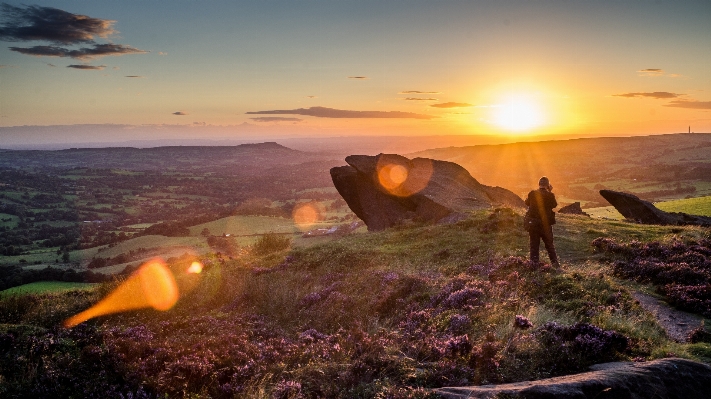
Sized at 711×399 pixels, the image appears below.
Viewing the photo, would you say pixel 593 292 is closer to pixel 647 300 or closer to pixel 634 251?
pixel 647 300

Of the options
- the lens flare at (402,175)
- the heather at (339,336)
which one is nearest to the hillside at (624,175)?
the lens flare at (402,175)

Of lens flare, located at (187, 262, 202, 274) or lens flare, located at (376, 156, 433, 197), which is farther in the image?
lens flare, located at (376, 156, 433, 197)

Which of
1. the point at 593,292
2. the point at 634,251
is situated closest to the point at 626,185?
the point at 634,251

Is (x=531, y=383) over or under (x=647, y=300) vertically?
over

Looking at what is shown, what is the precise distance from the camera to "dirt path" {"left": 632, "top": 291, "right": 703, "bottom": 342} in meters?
9.38

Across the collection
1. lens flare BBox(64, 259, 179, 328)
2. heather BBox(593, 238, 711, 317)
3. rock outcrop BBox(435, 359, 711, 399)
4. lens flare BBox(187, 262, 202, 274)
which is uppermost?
rock outcrop BBox(435, 359, 711, 399)

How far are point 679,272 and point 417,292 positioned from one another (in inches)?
368

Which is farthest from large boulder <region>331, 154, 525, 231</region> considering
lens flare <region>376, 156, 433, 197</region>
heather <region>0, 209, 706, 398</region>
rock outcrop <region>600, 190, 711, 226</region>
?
heather <region>0, 209, 706, 398</region>

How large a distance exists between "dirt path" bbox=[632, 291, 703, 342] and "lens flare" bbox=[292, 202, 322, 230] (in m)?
97.1

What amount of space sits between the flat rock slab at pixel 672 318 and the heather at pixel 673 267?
0.35 m

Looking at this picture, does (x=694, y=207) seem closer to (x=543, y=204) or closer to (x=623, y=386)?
(x=543, y=204)

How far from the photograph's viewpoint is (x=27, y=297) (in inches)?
543

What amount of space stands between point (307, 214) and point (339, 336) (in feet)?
406

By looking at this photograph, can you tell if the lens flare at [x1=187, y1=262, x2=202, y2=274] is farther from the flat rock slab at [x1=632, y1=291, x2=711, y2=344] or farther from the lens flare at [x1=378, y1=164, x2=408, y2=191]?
the lens flare at [x1=378, y1=164, x2=408, y2=191]
